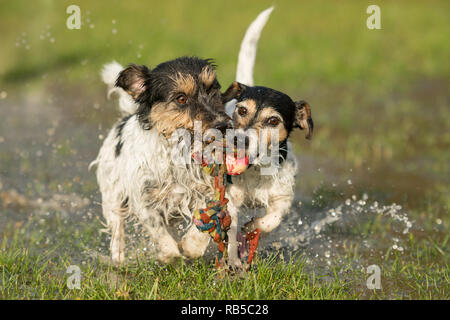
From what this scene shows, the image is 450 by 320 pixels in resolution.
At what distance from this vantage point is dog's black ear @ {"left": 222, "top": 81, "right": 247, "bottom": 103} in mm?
4539

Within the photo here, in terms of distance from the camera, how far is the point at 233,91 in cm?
463

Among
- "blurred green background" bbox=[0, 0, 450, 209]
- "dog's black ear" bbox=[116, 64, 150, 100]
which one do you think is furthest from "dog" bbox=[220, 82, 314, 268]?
"blurred green background" bbox=[0, 0, 450, 209]

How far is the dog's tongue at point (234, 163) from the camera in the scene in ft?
13.0

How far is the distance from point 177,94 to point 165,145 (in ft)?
1.27

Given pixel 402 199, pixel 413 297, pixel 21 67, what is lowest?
pixel 413 297

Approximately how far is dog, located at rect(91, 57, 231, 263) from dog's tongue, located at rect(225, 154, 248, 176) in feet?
0.70

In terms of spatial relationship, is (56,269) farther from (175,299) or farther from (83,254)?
(175,299)

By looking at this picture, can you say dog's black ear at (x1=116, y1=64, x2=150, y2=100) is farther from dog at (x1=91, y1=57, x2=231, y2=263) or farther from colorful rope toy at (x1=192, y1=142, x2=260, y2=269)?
colorful rope toy at (x1=192, y1=142, x2=260, y2=269)

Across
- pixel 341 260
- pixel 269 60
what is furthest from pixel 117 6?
pixel 341 260

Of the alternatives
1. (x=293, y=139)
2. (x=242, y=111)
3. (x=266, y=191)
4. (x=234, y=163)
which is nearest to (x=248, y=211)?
(x=266, y=191)

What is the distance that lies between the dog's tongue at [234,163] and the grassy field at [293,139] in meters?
0.70

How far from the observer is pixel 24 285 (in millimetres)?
3965

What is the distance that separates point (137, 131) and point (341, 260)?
6.26 feet

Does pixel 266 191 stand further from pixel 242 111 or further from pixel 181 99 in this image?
pixel 181 99
